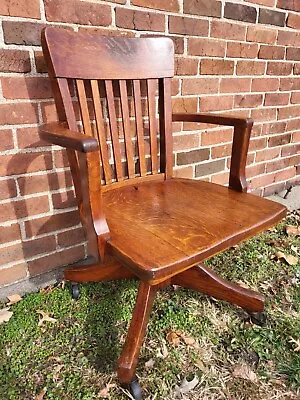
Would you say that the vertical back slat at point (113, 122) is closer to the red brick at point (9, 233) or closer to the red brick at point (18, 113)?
the red brick at point (18, 113)

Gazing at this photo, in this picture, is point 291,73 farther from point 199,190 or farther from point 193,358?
point 193,358

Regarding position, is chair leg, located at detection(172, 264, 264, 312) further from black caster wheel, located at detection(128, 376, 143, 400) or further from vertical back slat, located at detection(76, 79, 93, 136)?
vertical back slat, located at detection(76, 79, 93, 136)

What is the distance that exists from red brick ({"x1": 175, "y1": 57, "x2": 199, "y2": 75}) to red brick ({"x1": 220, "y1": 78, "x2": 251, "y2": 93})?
7.8 inches

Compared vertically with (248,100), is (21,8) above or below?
above

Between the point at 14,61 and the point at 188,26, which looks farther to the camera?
the point at 188,26

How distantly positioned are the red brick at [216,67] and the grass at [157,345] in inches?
37.7

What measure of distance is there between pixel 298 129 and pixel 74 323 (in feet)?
6.06

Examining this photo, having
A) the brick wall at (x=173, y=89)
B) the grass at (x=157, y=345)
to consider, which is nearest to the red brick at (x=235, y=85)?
the brick wall at (x=173, y=89)

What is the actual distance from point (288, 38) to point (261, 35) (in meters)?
0.25

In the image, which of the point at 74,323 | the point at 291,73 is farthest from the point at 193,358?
the point at 291,73

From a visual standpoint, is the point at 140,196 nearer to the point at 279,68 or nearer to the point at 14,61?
the point at 14,61

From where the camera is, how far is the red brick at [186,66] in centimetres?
145

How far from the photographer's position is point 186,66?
1478mm

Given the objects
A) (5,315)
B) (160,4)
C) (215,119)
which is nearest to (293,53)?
(160,4)
